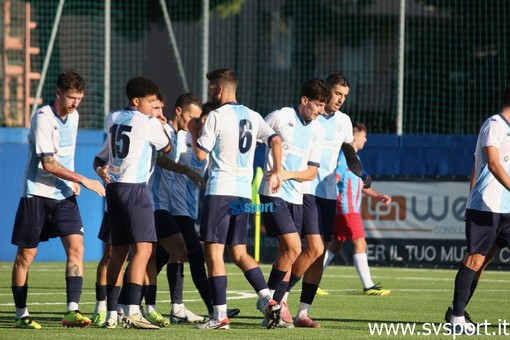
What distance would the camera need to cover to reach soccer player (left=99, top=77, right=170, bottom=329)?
979 cm

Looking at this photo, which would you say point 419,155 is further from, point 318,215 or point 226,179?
point 226,179

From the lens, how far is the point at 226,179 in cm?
993

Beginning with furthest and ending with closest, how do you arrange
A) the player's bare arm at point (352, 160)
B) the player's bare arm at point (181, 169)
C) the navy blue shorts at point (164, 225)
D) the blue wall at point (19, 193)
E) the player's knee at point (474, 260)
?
the blue wall at point (19, 193)
the player's bare arm at point (352, 160)
the navy blue shorts at point (164, 225)
the player's bare arm at point (181, 169)
the player's knee at point (474, 260)

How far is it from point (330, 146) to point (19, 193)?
10.1 metres

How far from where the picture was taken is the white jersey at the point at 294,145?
1060 centimetres

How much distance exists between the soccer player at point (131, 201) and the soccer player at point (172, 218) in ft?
1.85

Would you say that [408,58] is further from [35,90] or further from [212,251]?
[212,251]

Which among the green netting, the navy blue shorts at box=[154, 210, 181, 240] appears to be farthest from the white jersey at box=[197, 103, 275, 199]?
the green netting

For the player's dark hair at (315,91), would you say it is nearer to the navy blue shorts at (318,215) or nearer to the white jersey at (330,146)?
the white jersey at (330,146)

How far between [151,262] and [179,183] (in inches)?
35.8

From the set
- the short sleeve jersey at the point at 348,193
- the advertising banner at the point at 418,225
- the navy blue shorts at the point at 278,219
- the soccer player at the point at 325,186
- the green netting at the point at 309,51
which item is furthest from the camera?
the green netting at the point at 309,51

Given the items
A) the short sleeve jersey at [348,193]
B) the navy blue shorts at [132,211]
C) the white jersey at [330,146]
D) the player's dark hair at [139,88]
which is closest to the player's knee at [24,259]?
the navy blue shorts at [132,211]

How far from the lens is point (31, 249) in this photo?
1017 cm

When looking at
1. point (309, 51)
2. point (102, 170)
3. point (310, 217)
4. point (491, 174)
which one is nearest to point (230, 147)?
point (102, 170)
